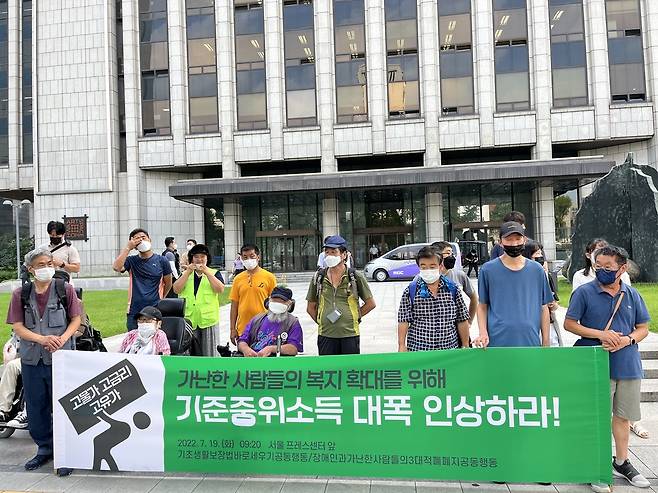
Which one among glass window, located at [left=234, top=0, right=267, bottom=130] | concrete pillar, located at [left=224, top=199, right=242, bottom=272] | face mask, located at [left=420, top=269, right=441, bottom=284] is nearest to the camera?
face mask, located at [left=420, top=269, right=441, bottom=284]

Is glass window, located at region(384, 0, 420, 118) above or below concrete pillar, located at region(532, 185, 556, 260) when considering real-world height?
above

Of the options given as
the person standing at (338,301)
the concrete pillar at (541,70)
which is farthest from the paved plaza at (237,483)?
the concrete pillar at (541,70)

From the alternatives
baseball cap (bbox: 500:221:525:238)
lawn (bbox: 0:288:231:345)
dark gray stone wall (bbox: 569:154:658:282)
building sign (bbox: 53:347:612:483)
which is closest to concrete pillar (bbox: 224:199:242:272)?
lawn (bbox: 0:288:231:345)

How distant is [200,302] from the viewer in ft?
20.3

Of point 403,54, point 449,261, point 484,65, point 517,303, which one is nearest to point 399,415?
point 517,303

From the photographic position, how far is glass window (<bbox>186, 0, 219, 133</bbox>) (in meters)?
31.0

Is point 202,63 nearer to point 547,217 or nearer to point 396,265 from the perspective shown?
point 396,265

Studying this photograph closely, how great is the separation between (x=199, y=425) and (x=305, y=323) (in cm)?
753

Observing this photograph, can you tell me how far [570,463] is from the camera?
3.66 m

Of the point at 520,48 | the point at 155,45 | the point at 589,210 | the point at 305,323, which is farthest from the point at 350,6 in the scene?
the point at 305,323

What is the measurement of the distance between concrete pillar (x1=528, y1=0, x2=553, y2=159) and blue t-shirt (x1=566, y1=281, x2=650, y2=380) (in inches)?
1082

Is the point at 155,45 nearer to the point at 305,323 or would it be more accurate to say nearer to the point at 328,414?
the point at 305,323

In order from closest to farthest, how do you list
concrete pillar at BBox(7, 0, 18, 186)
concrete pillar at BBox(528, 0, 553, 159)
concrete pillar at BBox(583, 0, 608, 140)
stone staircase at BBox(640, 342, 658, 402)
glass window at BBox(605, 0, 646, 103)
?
stone staircase at BBox(640, 342, 658, 402) < concrete pillar at BBox(583, 0, 608, 140) < concrete pillar at BBox(528, 0, 553, 159) < glass window at BBox(605, 0, 646, 103) < concrete pillar at BBox(7, 0, 18, 186)

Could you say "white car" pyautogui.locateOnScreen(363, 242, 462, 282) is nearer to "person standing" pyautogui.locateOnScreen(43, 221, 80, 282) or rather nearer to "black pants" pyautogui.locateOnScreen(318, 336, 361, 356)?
"person standing" pyautogui.locateOnScreen(43, 221, 80, 282)
